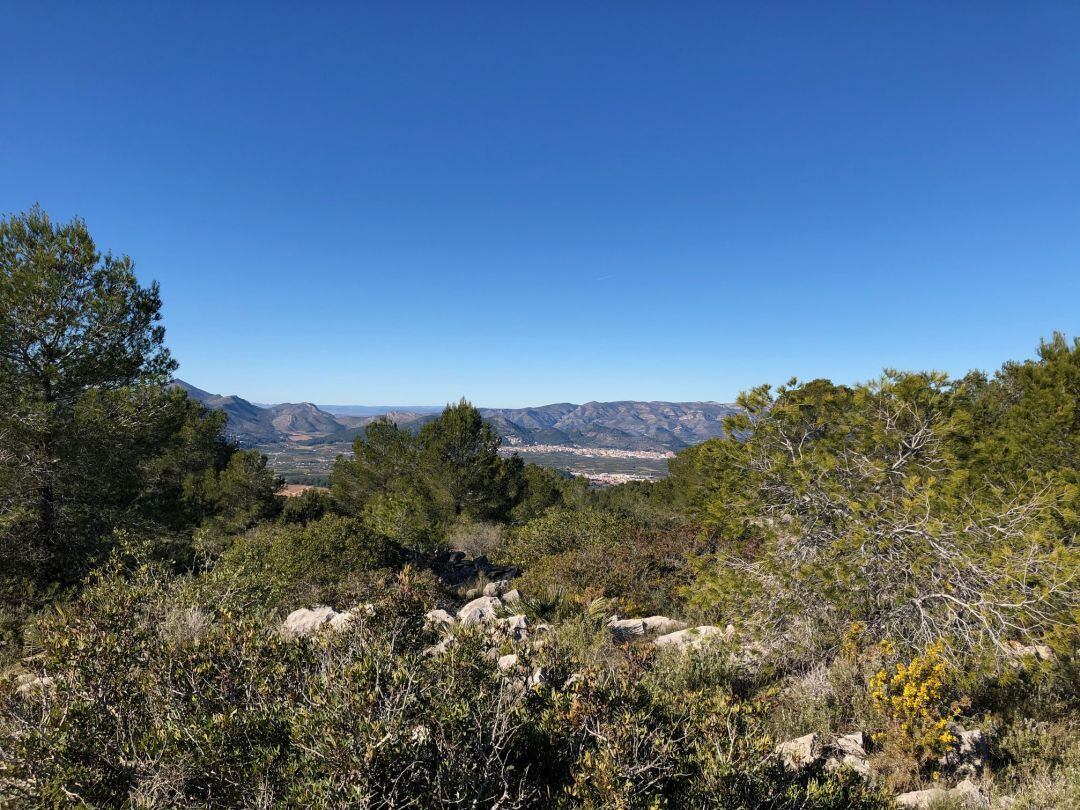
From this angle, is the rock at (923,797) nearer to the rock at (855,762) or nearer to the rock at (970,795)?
the rock at (970,795)

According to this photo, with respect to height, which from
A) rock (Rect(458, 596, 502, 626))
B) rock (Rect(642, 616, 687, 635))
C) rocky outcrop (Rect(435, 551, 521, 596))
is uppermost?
rock (Rect(458, 596, 502, 626))

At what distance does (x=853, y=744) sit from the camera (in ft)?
15.6

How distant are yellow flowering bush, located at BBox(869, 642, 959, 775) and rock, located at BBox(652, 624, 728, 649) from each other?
6.93 feet

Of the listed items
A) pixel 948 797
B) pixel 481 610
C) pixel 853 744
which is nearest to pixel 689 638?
pixel 853 744

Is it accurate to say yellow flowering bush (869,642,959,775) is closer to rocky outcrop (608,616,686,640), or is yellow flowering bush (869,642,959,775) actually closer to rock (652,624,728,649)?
rock (652,624,728,649)

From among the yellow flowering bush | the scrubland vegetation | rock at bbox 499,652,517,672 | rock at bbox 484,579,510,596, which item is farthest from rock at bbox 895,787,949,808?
rock at bbox 484,579,510,596

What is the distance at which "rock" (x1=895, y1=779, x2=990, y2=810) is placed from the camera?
3.94 metres

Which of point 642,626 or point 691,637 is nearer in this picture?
point 691,637

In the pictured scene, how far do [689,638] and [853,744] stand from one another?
2.59m

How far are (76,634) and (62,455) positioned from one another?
9.71 meters

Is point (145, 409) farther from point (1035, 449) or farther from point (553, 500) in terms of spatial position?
point (553, 500)

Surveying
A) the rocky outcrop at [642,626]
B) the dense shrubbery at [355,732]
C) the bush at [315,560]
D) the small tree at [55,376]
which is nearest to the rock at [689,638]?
the rocky outcrop at [642,626]

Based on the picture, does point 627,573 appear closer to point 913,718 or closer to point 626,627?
point 626,627

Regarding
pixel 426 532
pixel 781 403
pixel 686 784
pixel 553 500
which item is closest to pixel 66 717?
pixel 686 784
